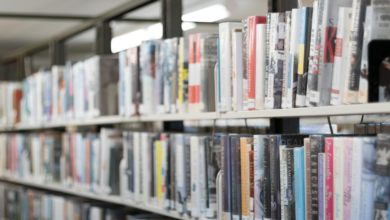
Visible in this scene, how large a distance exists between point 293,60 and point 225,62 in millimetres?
348

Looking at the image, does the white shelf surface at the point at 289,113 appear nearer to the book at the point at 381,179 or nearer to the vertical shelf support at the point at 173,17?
the book at the point at 381,179

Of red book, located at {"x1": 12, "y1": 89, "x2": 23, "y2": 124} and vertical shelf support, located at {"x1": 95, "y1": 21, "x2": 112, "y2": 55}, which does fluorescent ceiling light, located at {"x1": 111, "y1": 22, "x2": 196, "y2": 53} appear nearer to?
red book, located at {"x1": 12, "y1": 89, "x2": 23, "y2": 124}

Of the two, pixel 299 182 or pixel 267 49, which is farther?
pixel 267 49

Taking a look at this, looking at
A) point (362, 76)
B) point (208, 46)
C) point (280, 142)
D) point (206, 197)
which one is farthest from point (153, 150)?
point (362, 76)

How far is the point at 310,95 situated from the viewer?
4.41 feet

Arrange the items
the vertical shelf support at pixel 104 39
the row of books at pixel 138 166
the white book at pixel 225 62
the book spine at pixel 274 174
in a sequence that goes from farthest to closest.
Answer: the vertical shelf support at pixel 104 39 → the row of books at pixel 138 166 → the white book at pixel 225 62 → the book spine at pixel 274 174

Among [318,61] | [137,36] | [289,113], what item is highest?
[137,36]

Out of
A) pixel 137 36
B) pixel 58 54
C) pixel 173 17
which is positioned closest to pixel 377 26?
pixel 173 17

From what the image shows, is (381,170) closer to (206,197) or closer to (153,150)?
(206,197)

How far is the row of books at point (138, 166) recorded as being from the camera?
1.88 meters

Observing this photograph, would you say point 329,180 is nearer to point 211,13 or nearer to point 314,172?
point 314,172

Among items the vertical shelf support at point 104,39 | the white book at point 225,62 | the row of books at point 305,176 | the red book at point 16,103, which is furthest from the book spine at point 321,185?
the red book at point 16,103

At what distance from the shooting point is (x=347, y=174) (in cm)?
122

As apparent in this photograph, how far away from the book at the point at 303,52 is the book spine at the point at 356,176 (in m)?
0.23
